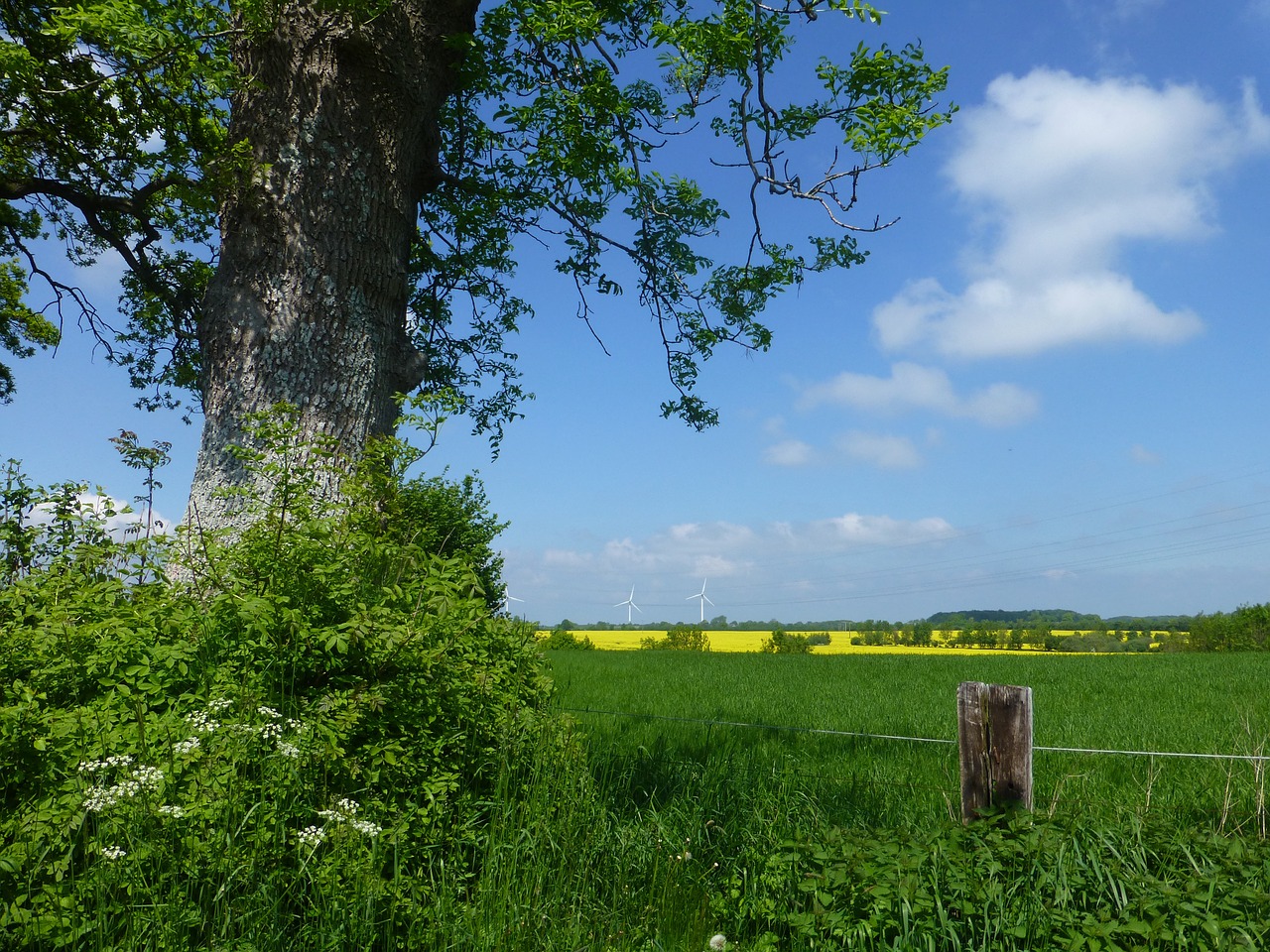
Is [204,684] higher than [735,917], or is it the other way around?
[204,684]

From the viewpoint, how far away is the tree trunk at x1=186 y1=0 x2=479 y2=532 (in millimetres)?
6359

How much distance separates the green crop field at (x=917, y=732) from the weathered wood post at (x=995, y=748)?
244mm

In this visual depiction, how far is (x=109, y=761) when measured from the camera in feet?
10.3

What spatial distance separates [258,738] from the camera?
334 centimetres

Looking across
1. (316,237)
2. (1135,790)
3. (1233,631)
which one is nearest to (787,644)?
(1233,631)

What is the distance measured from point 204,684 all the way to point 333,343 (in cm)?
339

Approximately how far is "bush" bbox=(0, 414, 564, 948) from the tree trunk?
1.88 m

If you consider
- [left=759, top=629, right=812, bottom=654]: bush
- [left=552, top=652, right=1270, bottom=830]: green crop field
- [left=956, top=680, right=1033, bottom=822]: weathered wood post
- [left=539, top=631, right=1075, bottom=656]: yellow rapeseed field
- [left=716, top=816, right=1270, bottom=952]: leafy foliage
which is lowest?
[left=539, top=631, right=1075, bottom=656]: yellow rapeseed field

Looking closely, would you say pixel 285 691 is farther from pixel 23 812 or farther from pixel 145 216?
pixel 145 216

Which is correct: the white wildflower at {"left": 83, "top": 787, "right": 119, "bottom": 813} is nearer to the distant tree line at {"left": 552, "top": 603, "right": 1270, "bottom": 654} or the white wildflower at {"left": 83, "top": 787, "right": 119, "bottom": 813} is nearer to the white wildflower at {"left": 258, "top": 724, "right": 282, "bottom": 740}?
the white wildflower at {"left": 258, "top": 724, "right": 282, "bottom": 740}

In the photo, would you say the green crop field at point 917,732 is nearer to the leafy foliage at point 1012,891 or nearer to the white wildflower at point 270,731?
the leafy foliage at point 1012,891

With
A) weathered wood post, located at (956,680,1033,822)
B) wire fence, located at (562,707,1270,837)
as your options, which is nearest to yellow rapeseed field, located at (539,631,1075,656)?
wire fence, located at (562,707,1270,837)

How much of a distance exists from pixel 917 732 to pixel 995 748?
17.6 feet

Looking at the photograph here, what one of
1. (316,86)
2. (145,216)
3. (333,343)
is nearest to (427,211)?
(145,216)
